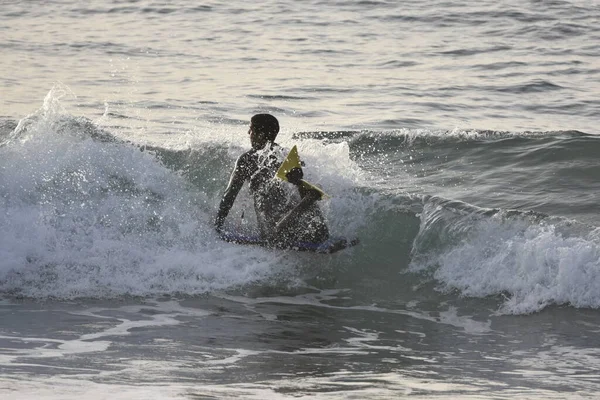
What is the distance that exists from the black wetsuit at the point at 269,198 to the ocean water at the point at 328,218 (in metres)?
0.36

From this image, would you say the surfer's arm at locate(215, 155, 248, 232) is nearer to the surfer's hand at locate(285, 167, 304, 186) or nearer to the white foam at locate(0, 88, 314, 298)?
the white foam at locate(0, 88, 314, 298)

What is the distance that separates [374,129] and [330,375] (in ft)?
28.7

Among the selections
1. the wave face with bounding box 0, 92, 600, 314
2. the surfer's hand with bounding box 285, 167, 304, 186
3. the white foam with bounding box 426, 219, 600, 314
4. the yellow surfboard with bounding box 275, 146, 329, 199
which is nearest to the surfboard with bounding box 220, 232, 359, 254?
the wave face with bounding box 0, 92, 600, 314

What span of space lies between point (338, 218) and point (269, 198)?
136 centimetres

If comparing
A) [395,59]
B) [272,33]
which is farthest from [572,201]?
[272,33]

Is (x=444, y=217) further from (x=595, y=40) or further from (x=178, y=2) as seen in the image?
(x=178, y=2)

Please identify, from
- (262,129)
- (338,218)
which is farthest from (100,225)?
(338,218)

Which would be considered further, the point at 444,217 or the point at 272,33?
the point at 272,33

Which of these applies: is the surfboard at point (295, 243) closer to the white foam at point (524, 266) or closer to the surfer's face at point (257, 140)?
the surfer's face at point (257, 140)

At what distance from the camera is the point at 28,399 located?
6.05 m

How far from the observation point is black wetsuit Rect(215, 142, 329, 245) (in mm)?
9633

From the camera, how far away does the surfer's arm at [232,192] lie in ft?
32.7

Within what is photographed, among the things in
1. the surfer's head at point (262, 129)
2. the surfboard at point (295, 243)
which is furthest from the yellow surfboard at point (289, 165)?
the surfer's head at point (262, 129)

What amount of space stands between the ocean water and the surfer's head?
963 mm
